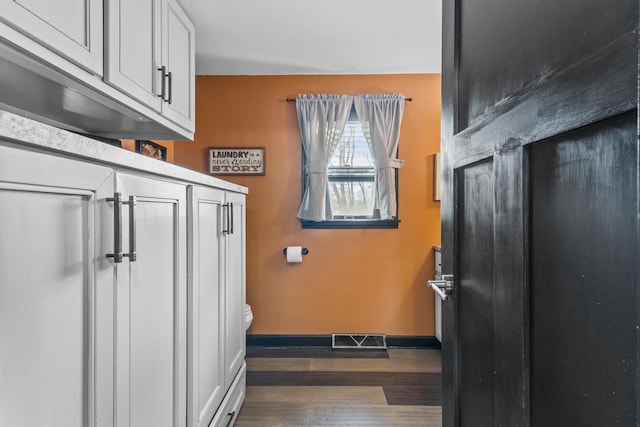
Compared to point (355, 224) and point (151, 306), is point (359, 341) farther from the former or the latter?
point (151, 306)

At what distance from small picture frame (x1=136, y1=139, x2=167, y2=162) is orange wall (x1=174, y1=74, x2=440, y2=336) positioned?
28cm

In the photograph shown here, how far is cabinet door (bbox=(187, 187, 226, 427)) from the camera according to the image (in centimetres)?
134

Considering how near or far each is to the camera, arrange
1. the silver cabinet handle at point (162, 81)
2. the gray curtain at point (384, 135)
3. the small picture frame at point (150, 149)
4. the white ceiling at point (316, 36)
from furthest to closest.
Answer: the gray curtain at point (384, 135) → the small picture frame at point (150, 149) → the white ceiling at point (316, 36) → the silver cabinet handle at point (162, 81)

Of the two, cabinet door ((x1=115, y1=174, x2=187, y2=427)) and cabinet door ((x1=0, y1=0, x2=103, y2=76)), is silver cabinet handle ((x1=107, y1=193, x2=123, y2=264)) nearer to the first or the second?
cabinet door ((x1=115, y1=174, x2=187, y2=427))

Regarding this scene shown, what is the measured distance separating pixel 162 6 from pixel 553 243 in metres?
1.89

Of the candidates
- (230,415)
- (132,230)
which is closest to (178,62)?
(132,230)

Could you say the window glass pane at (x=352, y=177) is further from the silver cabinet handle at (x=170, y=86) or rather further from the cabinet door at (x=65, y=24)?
the cabinet door at (x=65, y=24)

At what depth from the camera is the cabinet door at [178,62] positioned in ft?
5.81

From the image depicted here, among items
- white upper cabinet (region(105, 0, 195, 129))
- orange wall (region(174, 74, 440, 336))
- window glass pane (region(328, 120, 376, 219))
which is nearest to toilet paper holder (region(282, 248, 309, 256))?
orange wall (region(174, 74, 440, 336))

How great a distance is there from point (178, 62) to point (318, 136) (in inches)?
48.3

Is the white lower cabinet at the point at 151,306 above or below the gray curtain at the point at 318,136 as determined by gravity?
below

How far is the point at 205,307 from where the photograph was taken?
1.50 m

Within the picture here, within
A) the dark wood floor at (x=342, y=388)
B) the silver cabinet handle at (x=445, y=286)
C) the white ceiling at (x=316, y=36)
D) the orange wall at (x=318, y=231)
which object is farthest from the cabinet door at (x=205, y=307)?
the orange wall at (x=318, y=231)

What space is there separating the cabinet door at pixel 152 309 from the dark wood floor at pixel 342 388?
2.93ft
